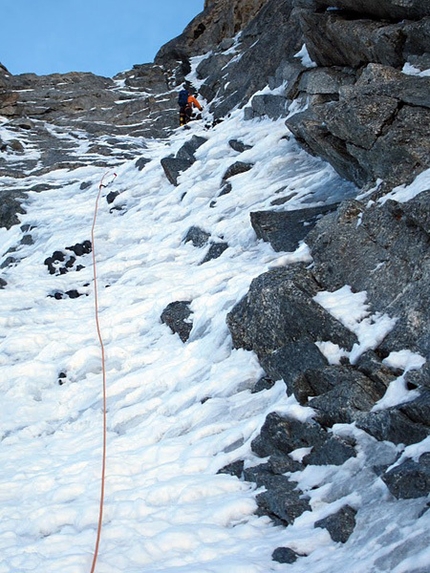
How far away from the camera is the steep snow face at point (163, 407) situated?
14.5 feet

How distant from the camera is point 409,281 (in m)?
6.05

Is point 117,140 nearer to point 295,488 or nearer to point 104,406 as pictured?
point 104,406

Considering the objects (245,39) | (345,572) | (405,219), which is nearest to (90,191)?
(405,219)

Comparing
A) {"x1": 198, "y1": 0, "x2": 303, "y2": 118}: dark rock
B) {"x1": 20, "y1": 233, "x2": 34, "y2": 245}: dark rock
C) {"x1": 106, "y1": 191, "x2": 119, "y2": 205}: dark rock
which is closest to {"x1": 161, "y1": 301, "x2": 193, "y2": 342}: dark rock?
{"x1": 20, "y1": 233, "x2": 34, "y2": 245}: dark rock

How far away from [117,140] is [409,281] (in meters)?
22.5

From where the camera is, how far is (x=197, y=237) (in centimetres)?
1142

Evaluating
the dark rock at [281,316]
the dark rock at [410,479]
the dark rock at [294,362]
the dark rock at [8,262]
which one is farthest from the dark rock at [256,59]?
the dark rock at [410,479]

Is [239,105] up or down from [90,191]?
up

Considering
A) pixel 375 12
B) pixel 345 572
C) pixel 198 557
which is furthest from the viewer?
pixel 375 12

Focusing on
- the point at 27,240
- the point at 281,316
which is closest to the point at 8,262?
the point at 27,240

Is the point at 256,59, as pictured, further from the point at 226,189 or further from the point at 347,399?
the point at 347,399

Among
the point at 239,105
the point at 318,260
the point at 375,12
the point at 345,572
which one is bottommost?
the point at 345,572

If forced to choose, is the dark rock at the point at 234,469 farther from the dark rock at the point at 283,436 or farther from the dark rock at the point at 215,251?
the dark rock at the point at 215,251

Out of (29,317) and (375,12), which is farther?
(375,12)
